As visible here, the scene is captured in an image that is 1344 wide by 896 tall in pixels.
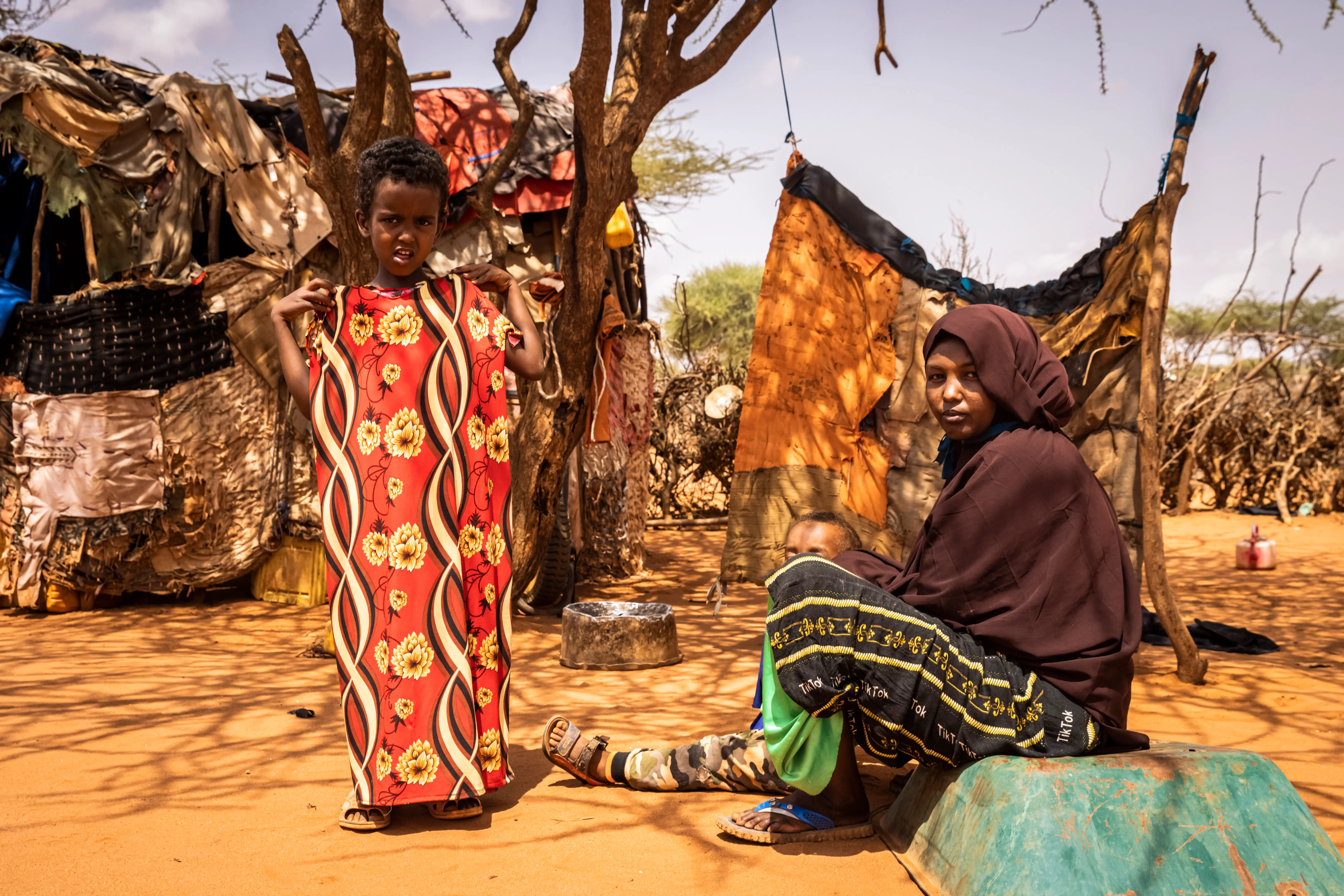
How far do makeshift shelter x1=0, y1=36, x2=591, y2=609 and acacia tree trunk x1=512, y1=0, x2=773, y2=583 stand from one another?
1.79m

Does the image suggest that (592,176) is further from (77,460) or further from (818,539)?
(77,460)

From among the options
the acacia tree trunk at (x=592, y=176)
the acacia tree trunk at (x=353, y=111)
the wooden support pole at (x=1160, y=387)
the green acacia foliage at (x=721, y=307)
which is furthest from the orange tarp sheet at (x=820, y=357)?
the green acacia foliage at (x=721, y=307)

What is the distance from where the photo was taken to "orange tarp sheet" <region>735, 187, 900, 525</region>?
19.7 feet

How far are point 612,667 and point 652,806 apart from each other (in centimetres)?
183

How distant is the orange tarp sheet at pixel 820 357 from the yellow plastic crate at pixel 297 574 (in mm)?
2895

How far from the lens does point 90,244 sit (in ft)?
19.4

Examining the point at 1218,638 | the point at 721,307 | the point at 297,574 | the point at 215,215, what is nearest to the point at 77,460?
the point at 297,574

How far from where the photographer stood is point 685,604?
20.9 ft

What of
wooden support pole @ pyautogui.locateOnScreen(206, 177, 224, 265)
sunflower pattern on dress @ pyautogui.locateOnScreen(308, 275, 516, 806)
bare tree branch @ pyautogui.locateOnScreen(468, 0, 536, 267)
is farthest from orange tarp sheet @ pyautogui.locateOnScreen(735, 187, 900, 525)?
sunflower pattern on dress @ pyautogui.locateOnScreen(308, 275, 516, 806)

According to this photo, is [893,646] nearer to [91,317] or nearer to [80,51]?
[91,317]

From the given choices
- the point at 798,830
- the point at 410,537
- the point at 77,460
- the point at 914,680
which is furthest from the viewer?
the point at 77,460

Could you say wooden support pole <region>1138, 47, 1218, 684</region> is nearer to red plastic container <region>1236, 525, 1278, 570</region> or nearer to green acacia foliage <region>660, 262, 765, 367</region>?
red plastic container <region>1236, 525, 1278, 570</region>

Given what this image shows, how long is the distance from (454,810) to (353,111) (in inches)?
138

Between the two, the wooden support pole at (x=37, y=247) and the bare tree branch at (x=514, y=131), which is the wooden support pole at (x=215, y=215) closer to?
the wooden support pole at (x=37, y=247)
